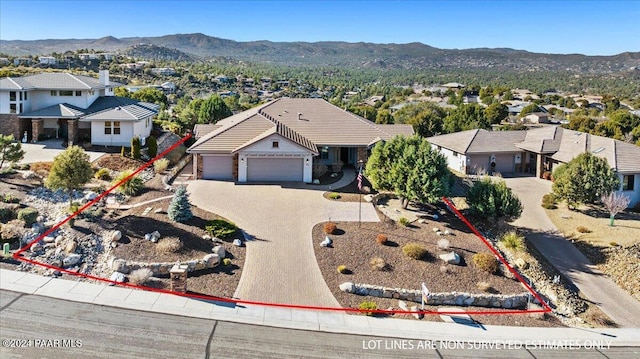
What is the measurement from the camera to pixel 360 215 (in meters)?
26.8

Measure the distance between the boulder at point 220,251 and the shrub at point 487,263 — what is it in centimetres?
1230

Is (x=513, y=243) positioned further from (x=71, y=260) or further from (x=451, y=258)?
(x=71, y=260)

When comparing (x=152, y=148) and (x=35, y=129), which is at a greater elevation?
(x=35, y=129)

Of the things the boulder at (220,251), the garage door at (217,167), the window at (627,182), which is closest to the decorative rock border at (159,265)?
the boulder at (220,251)

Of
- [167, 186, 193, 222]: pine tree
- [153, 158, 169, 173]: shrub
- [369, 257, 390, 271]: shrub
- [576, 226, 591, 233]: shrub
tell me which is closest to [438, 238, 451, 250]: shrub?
[369, 257, 390, 271]: shrub

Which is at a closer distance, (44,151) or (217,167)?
(217,167)

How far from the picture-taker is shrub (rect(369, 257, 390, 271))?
21.2 m

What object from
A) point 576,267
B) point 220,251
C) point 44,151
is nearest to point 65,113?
point 44,151

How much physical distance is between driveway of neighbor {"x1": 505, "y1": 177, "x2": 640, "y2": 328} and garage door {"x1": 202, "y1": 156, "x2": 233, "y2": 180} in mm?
20339

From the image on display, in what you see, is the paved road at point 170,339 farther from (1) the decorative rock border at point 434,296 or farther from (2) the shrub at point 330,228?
(2) the shrub at point 330,228

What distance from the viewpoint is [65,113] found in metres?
38.8

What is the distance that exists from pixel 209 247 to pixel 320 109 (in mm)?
22565

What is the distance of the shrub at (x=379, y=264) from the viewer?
21.2 meters

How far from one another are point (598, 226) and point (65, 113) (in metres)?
42.4
